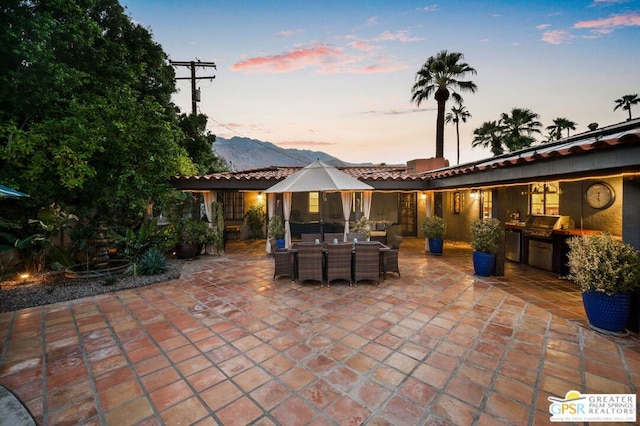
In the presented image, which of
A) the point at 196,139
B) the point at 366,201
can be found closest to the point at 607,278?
the point at 366,201

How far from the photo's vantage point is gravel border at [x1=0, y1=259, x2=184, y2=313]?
4.81m

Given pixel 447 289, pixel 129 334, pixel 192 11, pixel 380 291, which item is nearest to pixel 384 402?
pixel 380 291

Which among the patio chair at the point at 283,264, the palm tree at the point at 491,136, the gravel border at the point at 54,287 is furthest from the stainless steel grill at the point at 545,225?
the palm tree at the point at 491,136

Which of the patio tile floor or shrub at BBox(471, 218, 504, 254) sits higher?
shrub at BBox(471, 218, 504, 254)

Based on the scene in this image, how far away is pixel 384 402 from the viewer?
2.32 m

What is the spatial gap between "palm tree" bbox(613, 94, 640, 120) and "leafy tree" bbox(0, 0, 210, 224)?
26.6 metres

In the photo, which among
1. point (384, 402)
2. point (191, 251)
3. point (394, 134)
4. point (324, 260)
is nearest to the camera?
point (384, 402)

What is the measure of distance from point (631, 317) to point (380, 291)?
3.58m

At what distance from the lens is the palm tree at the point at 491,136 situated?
17.0m

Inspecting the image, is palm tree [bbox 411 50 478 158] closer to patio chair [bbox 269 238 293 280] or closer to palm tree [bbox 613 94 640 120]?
palm tree [bbox 613 94 640 120]

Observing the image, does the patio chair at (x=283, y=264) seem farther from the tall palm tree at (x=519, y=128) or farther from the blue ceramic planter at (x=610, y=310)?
the tall palm tree at (x=519, y=128)

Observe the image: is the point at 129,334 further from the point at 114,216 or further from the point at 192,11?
the point at 192,11

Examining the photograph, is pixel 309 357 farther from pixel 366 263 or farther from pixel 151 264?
pixel 151 264

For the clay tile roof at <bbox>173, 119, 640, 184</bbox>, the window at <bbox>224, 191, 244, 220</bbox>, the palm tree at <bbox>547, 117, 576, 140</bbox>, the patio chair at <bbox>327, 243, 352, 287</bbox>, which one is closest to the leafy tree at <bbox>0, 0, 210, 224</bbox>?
the clay tile roof at <bbox>173, 119, 640, 184</bbox>
